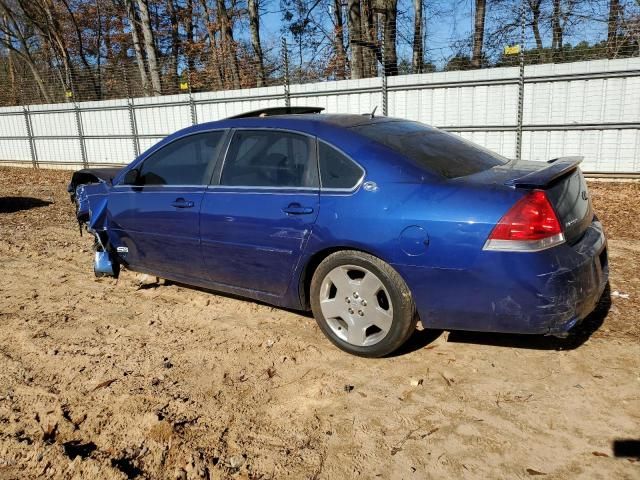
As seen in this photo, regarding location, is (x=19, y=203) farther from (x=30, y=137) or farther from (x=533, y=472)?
(x=533, y=472)

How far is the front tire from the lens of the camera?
311 centimetres

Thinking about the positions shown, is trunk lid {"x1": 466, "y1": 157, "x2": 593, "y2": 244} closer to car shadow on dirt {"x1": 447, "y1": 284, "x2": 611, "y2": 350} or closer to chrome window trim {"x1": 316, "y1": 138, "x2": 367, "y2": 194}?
chrome window trim {"x1": 316, "y1": 138, "x2": 367, "y2": 194}

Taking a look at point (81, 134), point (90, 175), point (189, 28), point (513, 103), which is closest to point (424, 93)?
point (513, 103)

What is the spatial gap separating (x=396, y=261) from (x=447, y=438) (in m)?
0.99

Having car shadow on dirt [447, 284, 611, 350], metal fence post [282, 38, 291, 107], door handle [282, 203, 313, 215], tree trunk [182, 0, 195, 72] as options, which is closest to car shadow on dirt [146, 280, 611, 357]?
car shadow on dirt [447, 284, 611, 350]

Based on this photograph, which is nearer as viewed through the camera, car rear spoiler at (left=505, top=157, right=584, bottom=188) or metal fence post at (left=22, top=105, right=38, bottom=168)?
car rear spoiler at (left=505, top=157, right=584, bottom=188)

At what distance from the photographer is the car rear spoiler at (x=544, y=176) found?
286cm

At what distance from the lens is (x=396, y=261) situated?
305 cm

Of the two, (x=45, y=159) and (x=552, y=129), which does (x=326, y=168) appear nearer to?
(x=552, y=129)

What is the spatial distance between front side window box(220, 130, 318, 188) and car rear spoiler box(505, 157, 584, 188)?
1261 millimetres

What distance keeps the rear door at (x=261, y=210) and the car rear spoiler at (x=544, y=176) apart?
1.23 metres

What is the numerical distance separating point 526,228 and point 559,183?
1.60 ft

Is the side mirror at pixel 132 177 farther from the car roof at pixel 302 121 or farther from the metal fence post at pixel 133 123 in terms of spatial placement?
the metal fence post at pixel 133 123

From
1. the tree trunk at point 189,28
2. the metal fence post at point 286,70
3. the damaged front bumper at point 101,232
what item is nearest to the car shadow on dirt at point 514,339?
the damaged front bumper at point 101,232
